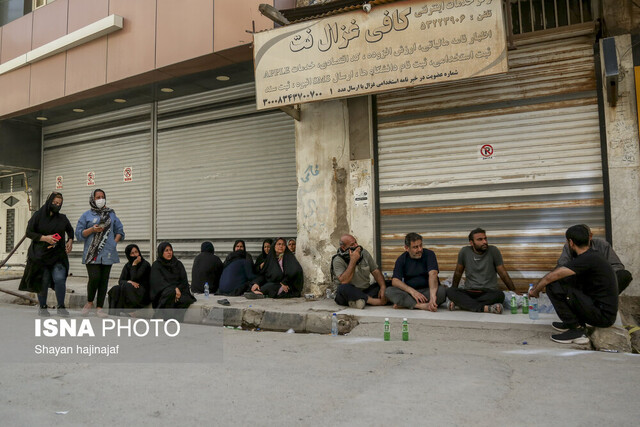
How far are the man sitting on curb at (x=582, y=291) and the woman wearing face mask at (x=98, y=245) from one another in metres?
4.93

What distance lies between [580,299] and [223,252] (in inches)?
255

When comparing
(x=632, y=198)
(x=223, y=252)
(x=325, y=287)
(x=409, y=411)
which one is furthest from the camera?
(x=223, y=252)

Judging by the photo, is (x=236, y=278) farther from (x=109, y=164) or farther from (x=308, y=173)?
(x=109, y=164)

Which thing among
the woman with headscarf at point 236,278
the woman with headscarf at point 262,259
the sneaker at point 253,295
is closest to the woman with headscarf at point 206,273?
the woman with headscarf at point 236,278

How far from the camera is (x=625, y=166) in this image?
18.6 ft

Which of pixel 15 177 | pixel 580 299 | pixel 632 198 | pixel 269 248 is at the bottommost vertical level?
pixel 580 299

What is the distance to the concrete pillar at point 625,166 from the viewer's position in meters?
5.59

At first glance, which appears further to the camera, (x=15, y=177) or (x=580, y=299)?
(x=15, y=177)

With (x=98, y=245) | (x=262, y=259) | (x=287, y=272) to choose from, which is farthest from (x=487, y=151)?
(x=98, y=245)

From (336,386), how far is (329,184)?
4.43 metres

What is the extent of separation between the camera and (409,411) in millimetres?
2639

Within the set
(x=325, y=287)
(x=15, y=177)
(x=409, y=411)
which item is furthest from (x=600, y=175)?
(x=15, y=177)

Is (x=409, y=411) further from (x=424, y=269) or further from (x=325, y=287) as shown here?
(x=325, y=287)

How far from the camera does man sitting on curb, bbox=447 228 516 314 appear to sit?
5520 millimetres
